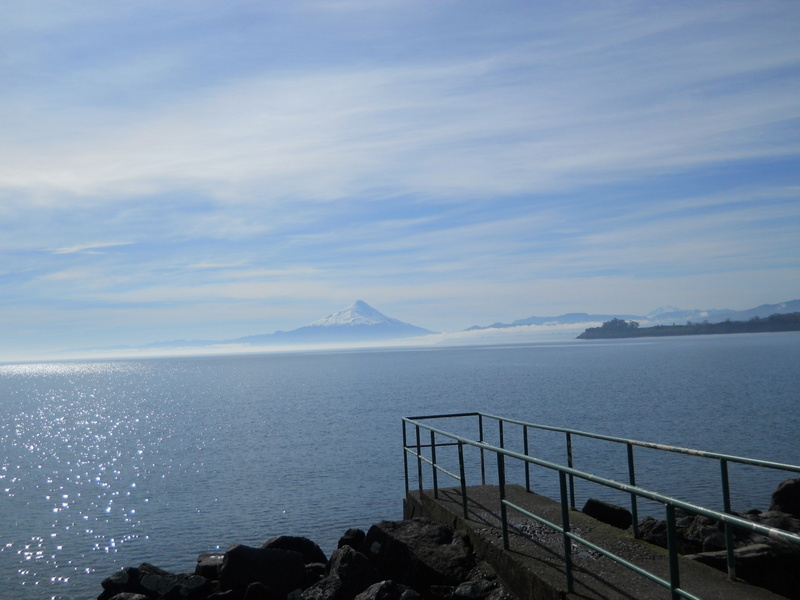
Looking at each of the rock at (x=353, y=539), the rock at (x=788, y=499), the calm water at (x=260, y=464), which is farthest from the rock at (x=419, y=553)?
the rock at (x=788, y=499)

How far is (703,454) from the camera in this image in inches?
279

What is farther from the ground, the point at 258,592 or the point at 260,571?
the point at 260,571

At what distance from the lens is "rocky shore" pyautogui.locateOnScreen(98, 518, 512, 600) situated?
28.5 feet

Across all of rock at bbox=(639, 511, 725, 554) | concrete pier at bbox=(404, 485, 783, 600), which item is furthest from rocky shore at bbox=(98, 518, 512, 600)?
rock at bbox=(639, 511, 725, 554)

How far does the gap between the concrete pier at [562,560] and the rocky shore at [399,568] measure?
28cm

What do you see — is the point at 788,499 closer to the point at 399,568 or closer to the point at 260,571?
the point at 399,568

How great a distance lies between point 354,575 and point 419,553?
908 millimetres

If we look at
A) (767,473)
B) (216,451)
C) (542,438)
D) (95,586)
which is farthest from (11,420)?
(767,473)

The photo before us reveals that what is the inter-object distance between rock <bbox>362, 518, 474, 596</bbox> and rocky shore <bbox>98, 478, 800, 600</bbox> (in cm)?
1

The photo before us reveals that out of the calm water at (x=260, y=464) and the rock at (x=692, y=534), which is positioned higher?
the rock at (x=692, y=534)

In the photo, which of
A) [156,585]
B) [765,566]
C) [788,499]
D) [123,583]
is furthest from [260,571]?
[788,499]

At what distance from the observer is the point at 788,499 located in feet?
45.9

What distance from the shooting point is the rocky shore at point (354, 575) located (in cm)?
868

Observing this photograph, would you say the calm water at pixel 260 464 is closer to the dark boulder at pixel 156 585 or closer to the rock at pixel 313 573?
the dark boulder at pixel 156 585
